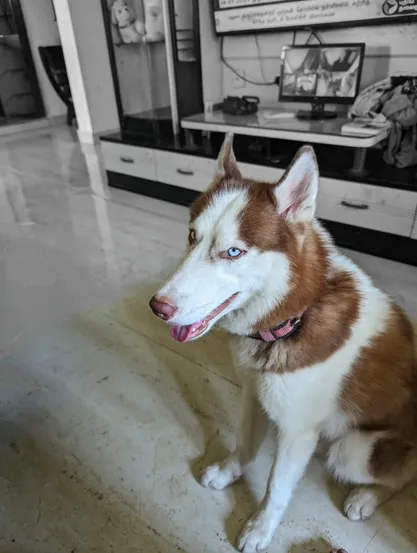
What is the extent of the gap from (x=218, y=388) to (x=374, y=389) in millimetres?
726

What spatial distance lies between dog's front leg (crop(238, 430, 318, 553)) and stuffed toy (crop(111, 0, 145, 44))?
3999 mm

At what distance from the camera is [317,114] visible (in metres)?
2.75

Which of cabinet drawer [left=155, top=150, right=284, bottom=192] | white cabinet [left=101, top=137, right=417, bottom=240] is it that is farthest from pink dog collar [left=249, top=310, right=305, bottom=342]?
cabinet drawer [left=155, top=150, right=284, bottom=192]

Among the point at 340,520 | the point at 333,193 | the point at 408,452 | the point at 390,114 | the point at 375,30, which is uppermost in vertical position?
the point at 375,30

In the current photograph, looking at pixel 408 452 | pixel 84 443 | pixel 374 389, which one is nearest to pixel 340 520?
pixel 408 452

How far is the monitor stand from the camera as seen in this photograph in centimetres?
273

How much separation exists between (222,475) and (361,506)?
0.41 meters

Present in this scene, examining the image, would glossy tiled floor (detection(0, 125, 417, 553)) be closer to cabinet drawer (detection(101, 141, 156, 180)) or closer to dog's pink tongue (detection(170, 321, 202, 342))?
dog's pink tongue (detection(170, 321, 202, 342))

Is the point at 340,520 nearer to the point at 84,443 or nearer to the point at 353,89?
the point at 84,443

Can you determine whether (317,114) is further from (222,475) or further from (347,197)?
(222,475)

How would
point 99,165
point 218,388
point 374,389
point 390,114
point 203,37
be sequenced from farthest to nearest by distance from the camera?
1. point 99,165
2. point 203,37
3. point 390,114
4. point 218,388
5. point 374,389

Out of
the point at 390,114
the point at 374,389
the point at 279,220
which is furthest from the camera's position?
the point at 390,114

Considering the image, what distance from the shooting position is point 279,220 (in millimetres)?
872

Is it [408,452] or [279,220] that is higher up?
[279,220]
